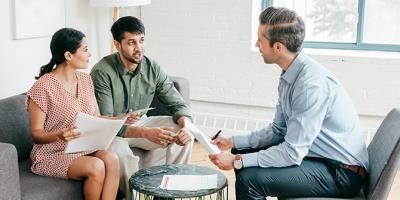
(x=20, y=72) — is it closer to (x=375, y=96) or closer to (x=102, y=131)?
(x=102, y=131)

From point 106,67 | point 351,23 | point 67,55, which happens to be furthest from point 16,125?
point 351,23

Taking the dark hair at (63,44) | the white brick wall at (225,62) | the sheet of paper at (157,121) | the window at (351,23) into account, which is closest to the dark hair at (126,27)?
the dark hair at (63,44)

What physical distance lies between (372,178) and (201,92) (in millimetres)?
2325

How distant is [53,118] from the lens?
2488 millimetres

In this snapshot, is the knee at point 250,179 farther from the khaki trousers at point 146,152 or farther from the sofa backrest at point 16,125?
the sofa backrest at point 16,125

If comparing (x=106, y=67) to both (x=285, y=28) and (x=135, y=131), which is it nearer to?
(x=135, y=131)

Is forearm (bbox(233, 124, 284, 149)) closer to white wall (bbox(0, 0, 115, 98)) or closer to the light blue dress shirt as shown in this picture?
the light blue dress shirt

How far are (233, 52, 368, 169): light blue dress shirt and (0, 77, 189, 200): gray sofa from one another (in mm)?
838

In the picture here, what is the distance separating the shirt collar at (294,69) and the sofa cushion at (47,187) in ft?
3.54

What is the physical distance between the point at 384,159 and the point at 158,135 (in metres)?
1.13

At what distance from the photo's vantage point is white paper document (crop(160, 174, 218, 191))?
6.84ft

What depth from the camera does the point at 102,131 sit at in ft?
7.80

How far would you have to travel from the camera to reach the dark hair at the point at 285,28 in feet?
7.13

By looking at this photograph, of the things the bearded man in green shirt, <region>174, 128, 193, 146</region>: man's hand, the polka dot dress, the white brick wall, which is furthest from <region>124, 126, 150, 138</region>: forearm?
the white brick wall
